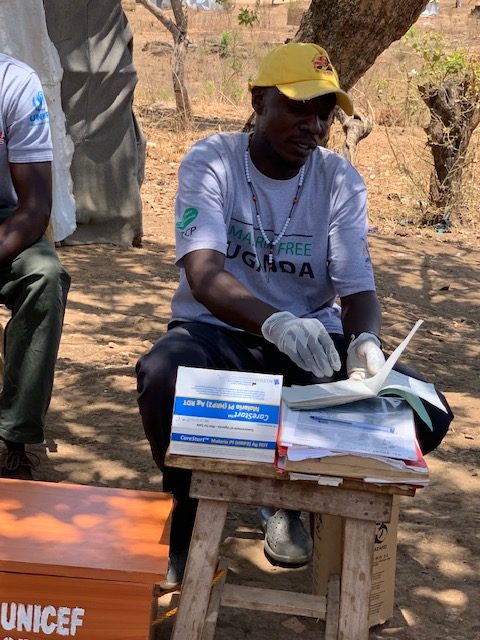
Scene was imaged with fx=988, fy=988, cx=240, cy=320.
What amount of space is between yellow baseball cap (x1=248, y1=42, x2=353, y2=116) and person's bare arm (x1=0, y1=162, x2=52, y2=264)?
33.6 inches

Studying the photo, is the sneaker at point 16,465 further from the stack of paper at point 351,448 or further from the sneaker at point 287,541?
the stack of paper at point 351,448

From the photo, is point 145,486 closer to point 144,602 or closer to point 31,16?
point 144,602

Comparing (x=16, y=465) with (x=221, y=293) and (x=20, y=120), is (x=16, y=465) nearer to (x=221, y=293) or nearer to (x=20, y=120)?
(x=221, y=293)

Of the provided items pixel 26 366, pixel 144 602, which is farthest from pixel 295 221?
pixel 144 602

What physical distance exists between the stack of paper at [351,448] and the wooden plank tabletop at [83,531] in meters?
0.39

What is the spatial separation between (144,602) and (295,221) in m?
1.17

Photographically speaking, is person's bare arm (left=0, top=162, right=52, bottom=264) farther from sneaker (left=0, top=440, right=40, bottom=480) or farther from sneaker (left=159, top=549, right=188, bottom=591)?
sneaker (left=159, top=549, right=188, bottom=591)

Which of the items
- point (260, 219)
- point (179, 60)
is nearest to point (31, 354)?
point (260, 219)

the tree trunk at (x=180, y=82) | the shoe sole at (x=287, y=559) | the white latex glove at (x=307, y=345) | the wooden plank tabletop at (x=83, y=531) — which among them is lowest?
the tree trunk at (x=180, y=82)

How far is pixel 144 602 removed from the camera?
2.09 meters

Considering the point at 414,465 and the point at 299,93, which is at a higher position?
the point at 299,93

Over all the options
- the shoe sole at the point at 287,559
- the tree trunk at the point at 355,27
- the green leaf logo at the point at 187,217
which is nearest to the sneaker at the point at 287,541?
the shoe sole at the point at 287,559

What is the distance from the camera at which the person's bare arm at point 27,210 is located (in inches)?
122

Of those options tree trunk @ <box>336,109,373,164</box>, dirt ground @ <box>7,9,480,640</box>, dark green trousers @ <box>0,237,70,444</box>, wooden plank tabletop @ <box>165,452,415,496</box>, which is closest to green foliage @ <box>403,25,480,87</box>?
tree trunk @ <box>336,109,373,164</box>
